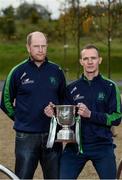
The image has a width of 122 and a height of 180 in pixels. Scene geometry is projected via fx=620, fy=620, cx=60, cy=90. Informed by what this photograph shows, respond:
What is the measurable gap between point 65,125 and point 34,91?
528 mm

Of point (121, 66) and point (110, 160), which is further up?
point (110, 160)

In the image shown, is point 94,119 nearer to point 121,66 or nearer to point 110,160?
point 110,160

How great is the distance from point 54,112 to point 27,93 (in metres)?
0.36

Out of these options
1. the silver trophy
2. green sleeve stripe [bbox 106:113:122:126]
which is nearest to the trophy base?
the silver trophy

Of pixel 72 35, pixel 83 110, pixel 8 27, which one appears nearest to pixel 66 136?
pixel 83 110

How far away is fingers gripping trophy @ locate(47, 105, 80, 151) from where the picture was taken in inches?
197

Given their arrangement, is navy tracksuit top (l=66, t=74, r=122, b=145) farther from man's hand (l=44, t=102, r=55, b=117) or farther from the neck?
man's hand (l=44, t=102, r=55, b=117)

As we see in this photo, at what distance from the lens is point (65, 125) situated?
16.6 feet

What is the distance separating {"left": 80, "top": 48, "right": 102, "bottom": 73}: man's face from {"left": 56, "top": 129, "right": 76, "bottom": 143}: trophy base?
55cm

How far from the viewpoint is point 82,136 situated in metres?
5.19

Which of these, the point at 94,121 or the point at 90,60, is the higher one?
the point at 90,60

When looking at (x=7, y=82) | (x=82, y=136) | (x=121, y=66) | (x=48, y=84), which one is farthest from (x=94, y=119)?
(x=121, y=66)

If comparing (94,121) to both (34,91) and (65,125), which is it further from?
(34,91)

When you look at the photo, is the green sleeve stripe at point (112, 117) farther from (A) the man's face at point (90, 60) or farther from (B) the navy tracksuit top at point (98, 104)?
(A) the man's face at point (90, 60)
